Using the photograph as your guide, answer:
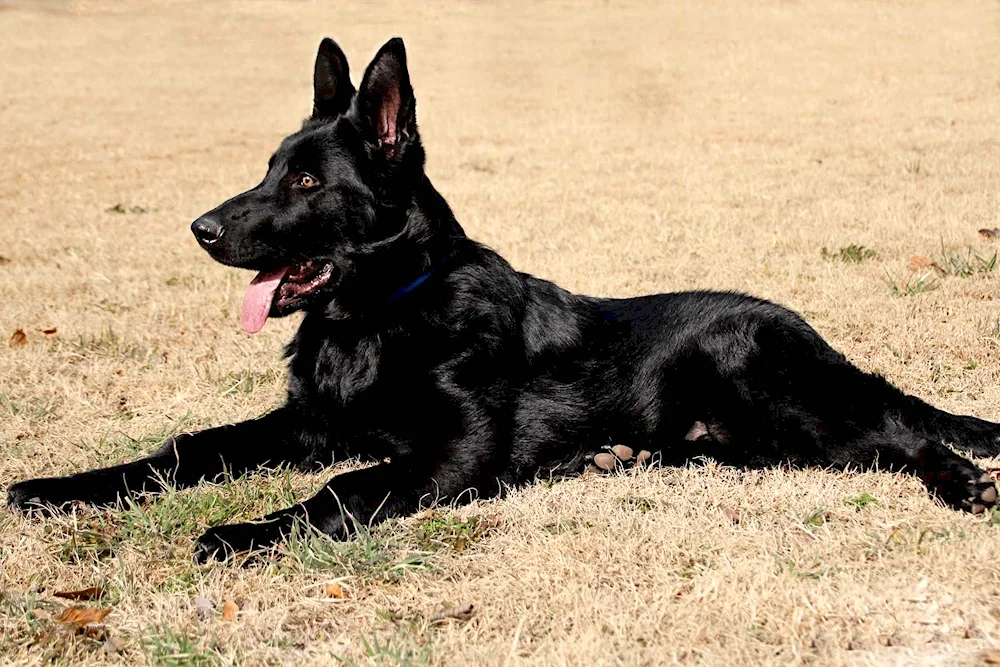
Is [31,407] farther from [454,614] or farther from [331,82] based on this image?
[454,614]

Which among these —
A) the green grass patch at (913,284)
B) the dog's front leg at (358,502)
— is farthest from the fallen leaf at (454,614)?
Answer: the green grass patch at (913,284)

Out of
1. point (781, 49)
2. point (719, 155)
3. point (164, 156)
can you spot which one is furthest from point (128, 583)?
point (781, 49)

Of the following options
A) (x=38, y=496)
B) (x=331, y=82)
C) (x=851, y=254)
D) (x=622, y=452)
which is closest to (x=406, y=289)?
(x=331, y=82)

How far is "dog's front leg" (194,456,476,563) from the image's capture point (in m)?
3.12

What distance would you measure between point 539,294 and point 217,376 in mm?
1966

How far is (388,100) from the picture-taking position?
363 centimetres

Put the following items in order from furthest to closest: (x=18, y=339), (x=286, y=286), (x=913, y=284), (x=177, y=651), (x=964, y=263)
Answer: (x=964, y=263), (x=913, y=284), (x=18, y=339), (x=286, y=286), (x=177, y=651)

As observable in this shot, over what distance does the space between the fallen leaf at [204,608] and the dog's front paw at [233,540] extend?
200 mm

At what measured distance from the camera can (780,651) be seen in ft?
8.43

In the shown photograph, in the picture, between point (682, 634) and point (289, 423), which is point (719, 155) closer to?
point (289, 423)

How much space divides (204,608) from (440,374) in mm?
1205

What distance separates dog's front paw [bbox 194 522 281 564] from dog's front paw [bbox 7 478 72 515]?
69cm

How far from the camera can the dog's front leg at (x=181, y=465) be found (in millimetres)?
3525

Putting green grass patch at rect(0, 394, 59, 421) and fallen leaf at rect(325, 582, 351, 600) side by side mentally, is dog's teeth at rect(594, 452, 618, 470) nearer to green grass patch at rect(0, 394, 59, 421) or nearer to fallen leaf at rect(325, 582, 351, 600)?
fallen leaf at rect(325, 582, 351, 600)
